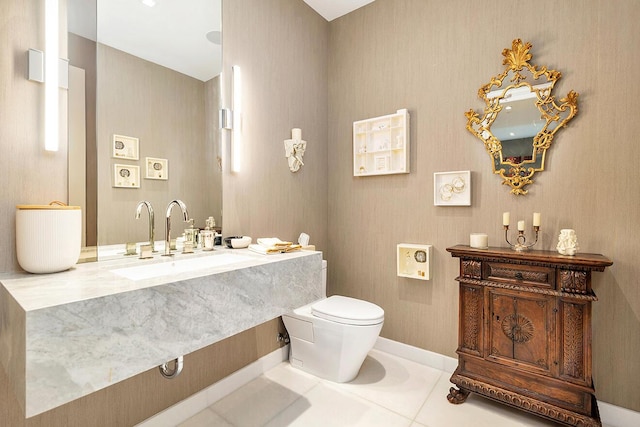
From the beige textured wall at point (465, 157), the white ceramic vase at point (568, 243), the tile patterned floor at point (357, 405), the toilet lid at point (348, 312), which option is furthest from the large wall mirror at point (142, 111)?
the white ceramic vase at point (568, 243)

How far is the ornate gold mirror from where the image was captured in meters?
1.87

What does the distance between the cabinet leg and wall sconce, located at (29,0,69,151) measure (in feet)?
8.22

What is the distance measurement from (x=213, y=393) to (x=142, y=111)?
171 centimetres

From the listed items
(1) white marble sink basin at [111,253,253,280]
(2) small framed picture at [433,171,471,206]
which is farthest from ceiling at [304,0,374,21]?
(1) white marble sink basin at [111,253,253,280]

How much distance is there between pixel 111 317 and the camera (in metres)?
0.92

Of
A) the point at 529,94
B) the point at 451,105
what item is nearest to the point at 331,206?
the point at 451,105

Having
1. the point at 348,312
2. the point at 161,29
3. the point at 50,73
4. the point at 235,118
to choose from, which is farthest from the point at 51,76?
the point at 348,312

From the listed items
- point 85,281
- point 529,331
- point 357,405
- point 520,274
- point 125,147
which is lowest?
point 357,405

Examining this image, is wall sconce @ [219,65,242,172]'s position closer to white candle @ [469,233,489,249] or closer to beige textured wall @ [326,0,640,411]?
beige textured wall @ [326,0,640,411]

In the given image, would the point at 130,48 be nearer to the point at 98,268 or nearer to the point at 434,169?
the point at 98,268

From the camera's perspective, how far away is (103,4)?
154cm

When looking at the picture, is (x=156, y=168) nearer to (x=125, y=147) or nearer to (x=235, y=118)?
(x=125, y=147)

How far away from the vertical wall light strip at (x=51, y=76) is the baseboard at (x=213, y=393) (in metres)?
1.44

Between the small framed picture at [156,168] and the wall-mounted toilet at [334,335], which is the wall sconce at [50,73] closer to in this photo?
the small framed picture at [156,168]
